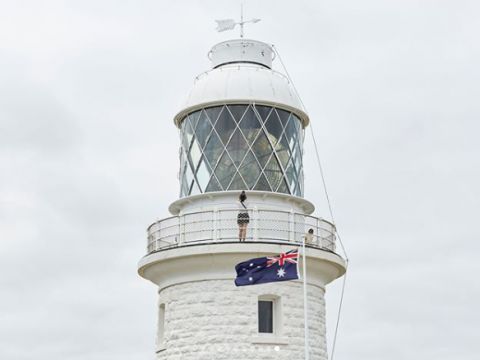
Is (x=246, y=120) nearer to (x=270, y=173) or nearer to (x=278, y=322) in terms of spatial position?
(x=270, y=173)

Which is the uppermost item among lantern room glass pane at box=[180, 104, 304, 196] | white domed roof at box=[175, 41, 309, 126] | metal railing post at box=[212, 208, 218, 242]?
white domed roof at box=[175, 41, 309, 126]

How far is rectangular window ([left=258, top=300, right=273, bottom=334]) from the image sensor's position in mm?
22609

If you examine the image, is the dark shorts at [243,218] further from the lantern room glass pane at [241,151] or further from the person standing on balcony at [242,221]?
the lantern room glass pane at [241,151]

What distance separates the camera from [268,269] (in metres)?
20.9

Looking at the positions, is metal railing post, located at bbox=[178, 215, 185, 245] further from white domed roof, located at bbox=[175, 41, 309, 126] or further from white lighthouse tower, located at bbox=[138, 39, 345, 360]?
white domed roof, located at bbox=[175, 41, 309, 126]

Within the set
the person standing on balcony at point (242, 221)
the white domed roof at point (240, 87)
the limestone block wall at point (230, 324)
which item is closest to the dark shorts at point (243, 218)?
the person standing on balcony at point (242, 221)

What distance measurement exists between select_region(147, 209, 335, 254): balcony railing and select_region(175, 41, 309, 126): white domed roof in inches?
111

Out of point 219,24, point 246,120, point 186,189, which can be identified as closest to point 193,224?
point 186,189

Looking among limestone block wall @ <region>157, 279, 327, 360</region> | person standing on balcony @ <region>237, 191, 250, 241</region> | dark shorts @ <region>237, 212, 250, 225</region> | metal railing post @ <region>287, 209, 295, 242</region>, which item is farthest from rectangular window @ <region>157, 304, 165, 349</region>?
metal railing post @ <region>287, 209, 295, 242</region>

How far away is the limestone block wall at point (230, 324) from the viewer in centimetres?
2212

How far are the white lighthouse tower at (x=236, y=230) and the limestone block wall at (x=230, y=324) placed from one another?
0.02 m

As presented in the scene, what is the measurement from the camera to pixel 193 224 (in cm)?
2327

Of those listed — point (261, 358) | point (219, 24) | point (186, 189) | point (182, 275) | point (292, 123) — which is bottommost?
point (261, 358)

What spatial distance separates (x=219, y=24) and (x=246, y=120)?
11.3ft
